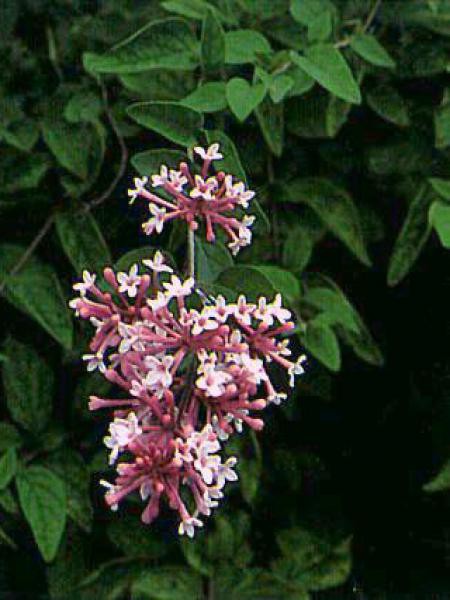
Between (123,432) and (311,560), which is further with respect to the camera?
(311,560)

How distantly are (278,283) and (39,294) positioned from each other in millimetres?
287

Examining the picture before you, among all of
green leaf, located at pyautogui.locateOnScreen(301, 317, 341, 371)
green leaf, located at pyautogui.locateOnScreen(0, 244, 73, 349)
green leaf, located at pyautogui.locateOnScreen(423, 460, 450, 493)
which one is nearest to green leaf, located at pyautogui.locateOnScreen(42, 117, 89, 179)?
green leaf, located at pyautogui.locateOnScreen(0, 244, 73, 349)

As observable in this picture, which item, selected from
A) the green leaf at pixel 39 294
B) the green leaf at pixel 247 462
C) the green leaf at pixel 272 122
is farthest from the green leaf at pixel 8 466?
the green leaf at pixel 272 122

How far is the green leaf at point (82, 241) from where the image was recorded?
1.40 m

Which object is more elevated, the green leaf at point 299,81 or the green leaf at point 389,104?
the green leaf at point 299,81

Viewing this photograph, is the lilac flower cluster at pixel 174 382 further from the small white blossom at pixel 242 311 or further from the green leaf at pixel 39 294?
the green leaf at pixel 39 294

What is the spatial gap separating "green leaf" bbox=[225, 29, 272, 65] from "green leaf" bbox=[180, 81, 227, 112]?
0.05m

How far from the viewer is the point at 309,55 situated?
4.29 ft

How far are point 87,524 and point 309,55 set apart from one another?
593 mm

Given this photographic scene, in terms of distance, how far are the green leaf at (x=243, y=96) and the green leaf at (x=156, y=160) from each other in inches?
3.3

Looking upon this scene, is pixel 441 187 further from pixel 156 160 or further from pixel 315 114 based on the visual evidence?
pixel 156 160

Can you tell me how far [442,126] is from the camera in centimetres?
141

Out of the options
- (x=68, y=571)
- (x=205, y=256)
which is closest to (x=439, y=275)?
(x=205, y=256)

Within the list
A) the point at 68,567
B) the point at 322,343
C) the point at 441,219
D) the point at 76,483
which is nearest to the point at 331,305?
the point at 322,343
